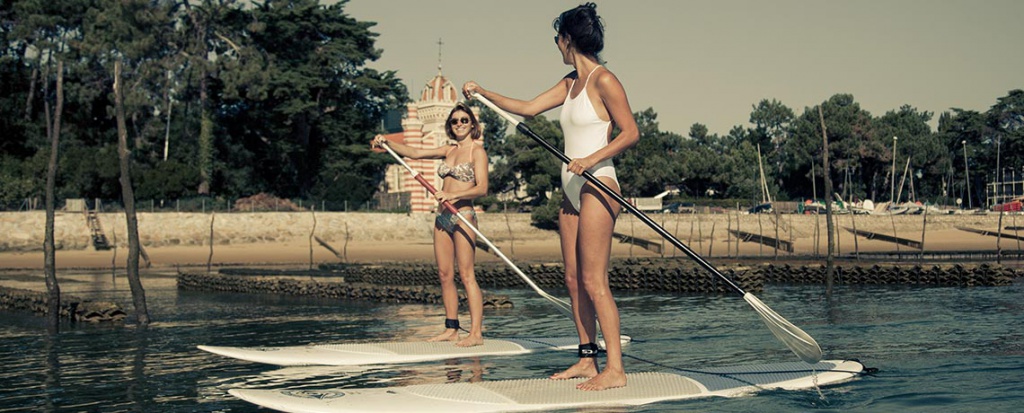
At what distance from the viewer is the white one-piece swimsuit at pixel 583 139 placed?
917cm

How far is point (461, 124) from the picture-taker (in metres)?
12.8

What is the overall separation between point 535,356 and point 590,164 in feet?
15.0

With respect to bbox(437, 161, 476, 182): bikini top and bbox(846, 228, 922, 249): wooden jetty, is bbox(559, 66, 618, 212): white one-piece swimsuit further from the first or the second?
bbox(846, 228, 922, 249): wooden jetty

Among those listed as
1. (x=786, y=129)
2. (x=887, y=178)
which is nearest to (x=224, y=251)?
(x=887, y=178)

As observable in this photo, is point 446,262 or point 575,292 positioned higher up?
point 446,262

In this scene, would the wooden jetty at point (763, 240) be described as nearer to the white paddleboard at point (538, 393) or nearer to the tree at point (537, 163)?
the tree at point (537, 163)

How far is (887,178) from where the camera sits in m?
113

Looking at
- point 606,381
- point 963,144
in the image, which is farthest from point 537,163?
point 606,381

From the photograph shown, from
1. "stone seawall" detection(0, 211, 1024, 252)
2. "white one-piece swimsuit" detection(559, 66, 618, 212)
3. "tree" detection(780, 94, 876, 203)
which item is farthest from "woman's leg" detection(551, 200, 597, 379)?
"tree" detection(780, 94, 876, 203)

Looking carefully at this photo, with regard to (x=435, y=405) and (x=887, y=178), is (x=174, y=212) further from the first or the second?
(x=887, y=178)

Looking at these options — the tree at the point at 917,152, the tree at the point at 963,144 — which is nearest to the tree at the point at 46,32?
the tree at the point at 917,152

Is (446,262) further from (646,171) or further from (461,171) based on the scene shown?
(646,171)

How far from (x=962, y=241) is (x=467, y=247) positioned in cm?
7136

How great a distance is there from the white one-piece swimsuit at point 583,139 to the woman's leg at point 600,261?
0.11 m
